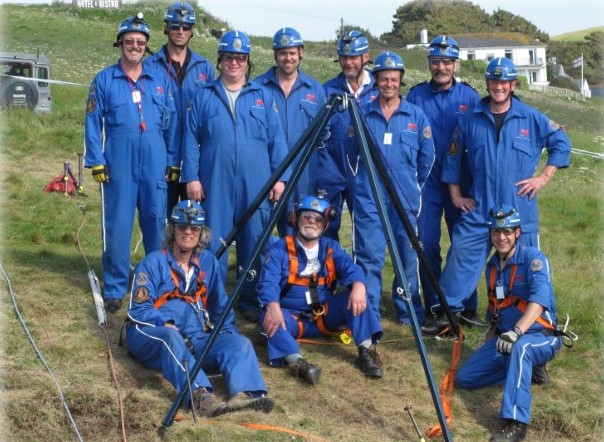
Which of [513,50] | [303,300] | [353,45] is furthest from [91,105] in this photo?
[513,50]

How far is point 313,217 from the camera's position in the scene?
24.6 ft

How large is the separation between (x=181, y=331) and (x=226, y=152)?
1621mm

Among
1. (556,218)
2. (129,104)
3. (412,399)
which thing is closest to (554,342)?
(412,399)

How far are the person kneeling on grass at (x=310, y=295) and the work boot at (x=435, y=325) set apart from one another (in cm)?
91

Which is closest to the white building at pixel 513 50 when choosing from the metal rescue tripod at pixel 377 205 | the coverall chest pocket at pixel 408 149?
the coverall chest pocket at pixel 408 149

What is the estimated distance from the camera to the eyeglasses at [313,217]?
24.6ft

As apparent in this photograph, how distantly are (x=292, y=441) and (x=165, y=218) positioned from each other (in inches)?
110

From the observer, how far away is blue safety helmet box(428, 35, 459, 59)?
319 inches

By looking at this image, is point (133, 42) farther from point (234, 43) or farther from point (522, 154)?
point (522, 154)

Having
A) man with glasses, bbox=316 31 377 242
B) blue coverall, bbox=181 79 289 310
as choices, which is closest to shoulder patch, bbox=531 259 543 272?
man with glasses, bbox=316 31 377 242

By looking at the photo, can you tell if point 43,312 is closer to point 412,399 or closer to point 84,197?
point 412,399

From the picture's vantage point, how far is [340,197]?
8547 mm

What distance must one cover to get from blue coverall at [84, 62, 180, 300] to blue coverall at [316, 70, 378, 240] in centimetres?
131

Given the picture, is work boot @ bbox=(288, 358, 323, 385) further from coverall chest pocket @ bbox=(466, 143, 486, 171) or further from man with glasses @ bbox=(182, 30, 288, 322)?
coverall chest pocket @ bbox=(466, 143, 486, 171)
